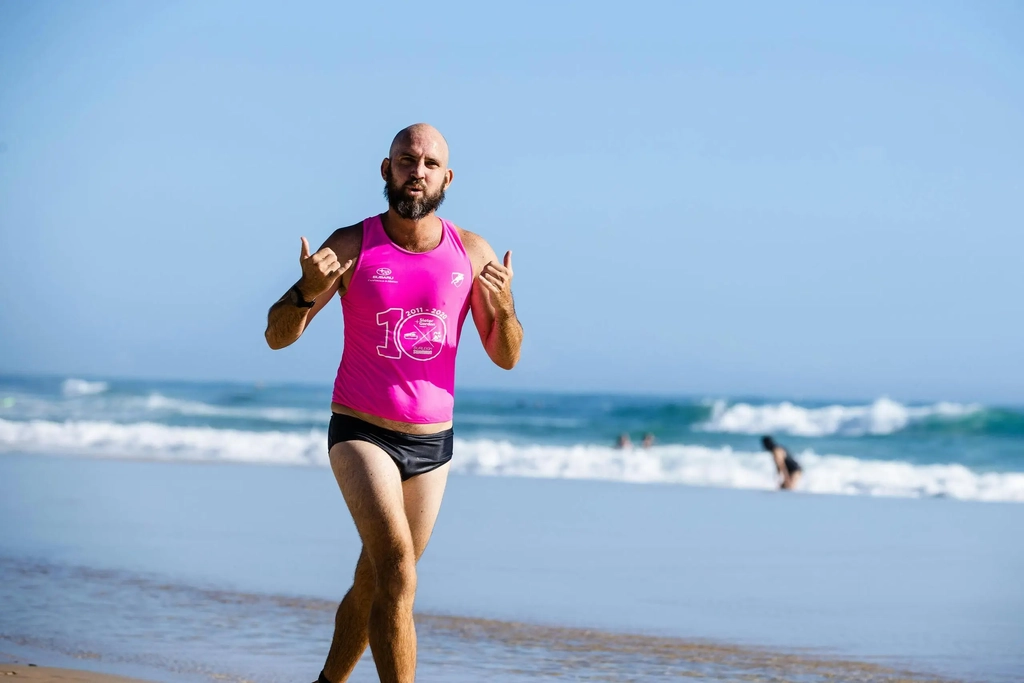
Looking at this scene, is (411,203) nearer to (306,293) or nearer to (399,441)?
(306,293)

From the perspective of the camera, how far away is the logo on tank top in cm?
440

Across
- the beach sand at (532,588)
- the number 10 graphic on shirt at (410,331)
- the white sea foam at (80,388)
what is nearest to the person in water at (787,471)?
the beach sand at (532,588)

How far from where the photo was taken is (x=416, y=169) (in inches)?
174

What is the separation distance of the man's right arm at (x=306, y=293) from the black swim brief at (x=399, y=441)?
40cm

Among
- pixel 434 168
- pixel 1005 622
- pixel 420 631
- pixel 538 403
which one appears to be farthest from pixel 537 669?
pixel 538 403

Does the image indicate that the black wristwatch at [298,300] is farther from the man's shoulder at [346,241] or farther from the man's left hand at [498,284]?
the man's left hand at [498,284]

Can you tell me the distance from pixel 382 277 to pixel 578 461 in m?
19.4

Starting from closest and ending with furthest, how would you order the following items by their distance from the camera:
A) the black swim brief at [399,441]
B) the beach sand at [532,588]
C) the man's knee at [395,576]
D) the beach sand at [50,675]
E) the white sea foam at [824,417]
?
the man's knee at [395,576] < the black swim brief at [399,441] < the beach sand at [50,675] < the beach sand at [532,588] < the white sea foam at [824,417]

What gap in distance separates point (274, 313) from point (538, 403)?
4521 centimetres

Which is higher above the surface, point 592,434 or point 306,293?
point 592,434

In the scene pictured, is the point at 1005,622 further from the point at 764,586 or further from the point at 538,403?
the point at 538,403

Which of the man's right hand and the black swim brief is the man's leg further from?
the man's right hand

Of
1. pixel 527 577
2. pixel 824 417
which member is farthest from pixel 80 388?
pixel 527 577

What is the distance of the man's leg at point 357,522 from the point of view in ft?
14.0
